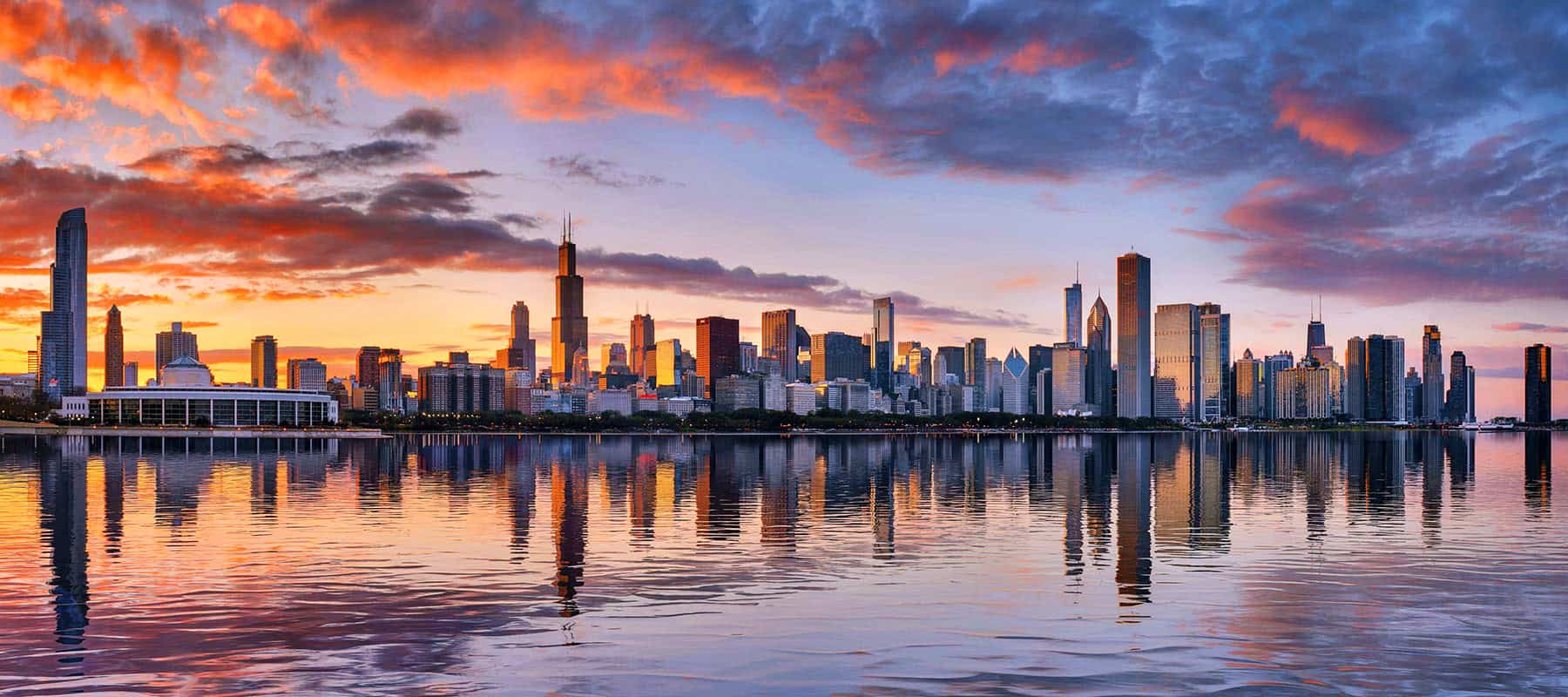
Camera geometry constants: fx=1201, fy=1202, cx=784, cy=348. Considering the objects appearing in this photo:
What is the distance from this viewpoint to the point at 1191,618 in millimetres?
32562

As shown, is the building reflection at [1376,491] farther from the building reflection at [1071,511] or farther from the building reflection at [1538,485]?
the building reflection at [1071,511]

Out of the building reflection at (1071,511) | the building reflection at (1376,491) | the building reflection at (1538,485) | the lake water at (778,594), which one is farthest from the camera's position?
the building reflection at (1538,485)

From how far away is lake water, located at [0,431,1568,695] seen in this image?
1016 inches

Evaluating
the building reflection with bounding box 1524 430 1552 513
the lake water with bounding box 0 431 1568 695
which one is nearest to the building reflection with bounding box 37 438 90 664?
the lake water with bounding box 0 431 1568 695

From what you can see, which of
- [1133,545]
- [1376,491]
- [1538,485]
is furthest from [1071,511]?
[1538,485]

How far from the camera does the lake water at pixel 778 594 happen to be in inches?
1016

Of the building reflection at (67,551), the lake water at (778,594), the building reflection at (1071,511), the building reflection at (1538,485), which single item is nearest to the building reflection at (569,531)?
the lake water at (778,594)

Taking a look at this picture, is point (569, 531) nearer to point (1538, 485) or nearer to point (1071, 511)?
point (1071, 511)

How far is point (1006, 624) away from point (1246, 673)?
7084mm

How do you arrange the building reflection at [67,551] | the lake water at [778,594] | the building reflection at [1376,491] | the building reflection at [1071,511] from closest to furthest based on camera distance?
the lake water at [778,594] < the building reflection at [67,551] < the building reflection at [1071,511] < the building reflection at [1376,491]

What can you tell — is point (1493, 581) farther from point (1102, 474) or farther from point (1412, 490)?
point (1102, 474)

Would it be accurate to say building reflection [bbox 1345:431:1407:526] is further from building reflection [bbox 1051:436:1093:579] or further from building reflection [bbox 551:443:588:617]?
building reflection [bbox 551:443:588:617]

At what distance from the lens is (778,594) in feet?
119

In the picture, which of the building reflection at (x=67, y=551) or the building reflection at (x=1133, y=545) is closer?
the building reflection at (x=67, y=551)
